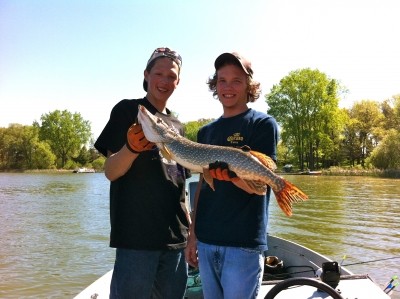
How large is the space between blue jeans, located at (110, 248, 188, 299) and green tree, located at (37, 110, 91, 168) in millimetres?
87428

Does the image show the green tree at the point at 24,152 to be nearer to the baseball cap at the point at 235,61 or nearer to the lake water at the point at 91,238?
the lake water at the point at 91,238

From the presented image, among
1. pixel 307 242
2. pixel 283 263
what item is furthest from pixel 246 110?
pixel 307 242

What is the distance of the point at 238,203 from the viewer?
288 centimetres

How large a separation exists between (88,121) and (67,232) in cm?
7787

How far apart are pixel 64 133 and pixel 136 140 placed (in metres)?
89.0

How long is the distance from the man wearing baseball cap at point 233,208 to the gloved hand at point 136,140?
0.55 metres

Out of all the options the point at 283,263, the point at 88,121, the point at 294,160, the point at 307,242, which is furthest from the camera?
the point at 88,121

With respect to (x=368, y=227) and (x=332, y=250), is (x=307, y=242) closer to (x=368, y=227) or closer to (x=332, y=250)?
(x=332, y=250)

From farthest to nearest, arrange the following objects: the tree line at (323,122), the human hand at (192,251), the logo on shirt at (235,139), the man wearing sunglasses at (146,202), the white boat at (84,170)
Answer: the white boat at (84,170), the tree line at (323,122), the human hand at (192,251), the logo on shirt at (235,139), the man wearing sunglasses at (146,202)

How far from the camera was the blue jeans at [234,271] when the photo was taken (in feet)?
9.11

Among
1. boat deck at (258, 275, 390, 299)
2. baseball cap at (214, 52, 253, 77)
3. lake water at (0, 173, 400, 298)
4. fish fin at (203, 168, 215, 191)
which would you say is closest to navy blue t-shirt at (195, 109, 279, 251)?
fish fin at (203, 168, 215, 191)

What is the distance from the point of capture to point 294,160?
64.3m

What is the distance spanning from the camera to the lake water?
10.0 metres

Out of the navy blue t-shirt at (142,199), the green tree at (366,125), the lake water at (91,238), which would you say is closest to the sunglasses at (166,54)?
the navy blue t-shirt at (142,199)
